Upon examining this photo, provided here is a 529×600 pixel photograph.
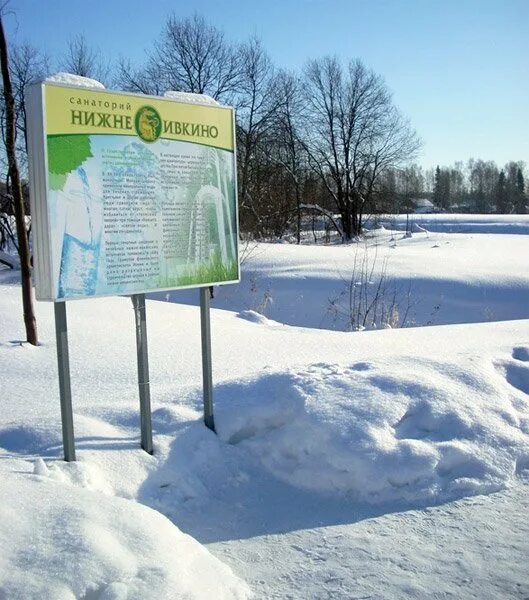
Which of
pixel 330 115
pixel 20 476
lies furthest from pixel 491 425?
pixel 330 115

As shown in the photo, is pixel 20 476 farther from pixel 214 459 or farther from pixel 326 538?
pixel 326 538

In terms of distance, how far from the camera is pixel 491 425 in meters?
4.16

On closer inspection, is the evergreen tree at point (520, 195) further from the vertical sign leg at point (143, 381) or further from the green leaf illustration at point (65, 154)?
the green leaf illustration at point (65, 154)

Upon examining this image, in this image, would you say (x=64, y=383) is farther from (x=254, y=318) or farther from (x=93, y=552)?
(x=254, y=318)

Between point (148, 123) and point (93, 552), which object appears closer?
point (93, 552)

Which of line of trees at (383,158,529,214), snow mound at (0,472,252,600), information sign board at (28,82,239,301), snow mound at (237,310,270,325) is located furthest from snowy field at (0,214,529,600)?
line of trees at (383,158,529,214)

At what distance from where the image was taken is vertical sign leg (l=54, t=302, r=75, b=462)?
3.53 metres

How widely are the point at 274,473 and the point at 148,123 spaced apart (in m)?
2.23

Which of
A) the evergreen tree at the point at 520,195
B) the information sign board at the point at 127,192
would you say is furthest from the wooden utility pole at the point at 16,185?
the evergreen tree at the point at 520,195

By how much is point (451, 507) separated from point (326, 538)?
0.76 metres

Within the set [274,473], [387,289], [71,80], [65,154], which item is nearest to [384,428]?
[274,473]

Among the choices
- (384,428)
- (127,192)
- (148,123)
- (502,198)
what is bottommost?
(384,428)

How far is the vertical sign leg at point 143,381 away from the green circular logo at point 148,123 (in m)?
0.96

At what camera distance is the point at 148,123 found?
3773mm
